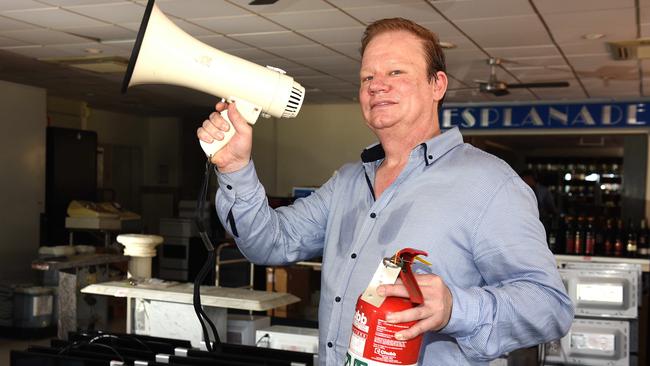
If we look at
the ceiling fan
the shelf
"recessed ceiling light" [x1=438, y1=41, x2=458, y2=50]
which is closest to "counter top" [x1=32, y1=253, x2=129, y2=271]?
"recessed ceiling light" [x1=438, y1=41, x2=458, y2=50]

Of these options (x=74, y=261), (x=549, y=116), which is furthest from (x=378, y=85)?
(x=549, y=116)

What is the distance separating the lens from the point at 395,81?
1.28m

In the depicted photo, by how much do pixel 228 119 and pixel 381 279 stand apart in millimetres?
517

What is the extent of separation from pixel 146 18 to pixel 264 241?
1.64 feet

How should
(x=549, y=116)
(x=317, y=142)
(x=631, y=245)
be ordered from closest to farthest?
(x=631, y=245) → (x=549, y=116) → (x=317, y=142)

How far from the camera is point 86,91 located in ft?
32.3

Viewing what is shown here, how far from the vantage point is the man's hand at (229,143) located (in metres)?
1.36

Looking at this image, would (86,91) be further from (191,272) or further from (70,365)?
(70,365)

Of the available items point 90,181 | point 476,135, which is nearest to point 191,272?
point 90,181

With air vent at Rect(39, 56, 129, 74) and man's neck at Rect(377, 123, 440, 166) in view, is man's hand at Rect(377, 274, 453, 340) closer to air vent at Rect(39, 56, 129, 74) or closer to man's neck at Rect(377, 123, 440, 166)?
man's neck at Rect(377, 123, 440, 166)

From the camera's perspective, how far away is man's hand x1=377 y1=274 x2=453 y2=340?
99 cm

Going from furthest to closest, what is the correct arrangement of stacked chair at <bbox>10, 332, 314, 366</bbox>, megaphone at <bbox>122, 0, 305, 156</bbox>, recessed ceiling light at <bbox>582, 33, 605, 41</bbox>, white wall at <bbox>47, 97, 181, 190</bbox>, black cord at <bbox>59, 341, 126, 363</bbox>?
white wall at <bbox>47, 97, 181, 190</bbox>, recessed ceiling light at <bbox>582, 33, 605, 41</bbox>, black cord at <bbox>59, 341, 126, 363</bbox>, stacked chair at <bbox>10, 332, 314, 366</bbox>, megaphone at <bbox>122, 0, 305, 156</bbox>

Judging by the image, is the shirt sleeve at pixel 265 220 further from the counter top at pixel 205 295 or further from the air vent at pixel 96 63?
the air vent at pixel 96 63

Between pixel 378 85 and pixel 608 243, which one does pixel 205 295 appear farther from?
pixel 608 243
